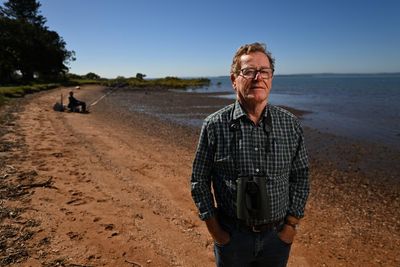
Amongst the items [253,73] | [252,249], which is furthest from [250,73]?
[252,249]

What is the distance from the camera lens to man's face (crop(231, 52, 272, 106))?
238cm

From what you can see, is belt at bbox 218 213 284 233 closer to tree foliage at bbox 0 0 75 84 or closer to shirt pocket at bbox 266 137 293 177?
shirt pocket at bbox 266 137 293 177

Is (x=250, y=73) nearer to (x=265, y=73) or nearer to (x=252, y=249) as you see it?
(x=265, y=73)

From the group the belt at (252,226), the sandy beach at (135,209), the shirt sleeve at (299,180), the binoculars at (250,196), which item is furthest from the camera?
the sandy beach at (135,209)

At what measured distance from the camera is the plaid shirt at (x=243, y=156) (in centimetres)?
236

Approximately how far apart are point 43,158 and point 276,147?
27.2ft

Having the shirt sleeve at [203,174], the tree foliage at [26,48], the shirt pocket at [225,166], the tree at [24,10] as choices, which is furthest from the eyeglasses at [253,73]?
the tree at [24,10]

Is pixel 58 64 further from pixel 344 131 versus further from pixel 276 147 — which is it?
pixel 276 147

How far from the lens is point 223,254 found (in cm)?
252

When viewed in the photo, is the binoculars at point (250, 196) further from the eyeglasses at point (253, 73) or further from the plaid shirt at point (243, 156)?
the eyeglasses at point (253, 73)

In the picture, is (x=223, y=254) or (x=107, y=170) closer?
(x=223, y=254)

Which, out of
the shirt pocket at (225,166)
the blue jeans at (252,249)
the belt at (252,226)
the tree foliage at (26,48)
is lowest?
the blue jeans at (252,249)

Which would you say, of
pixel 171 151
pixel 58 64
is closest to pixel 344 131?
pixel 171 151

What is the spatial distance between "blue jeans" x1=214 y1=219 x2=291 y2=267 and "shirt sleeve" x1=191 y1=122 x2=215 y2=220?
0.19m
